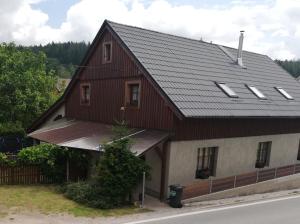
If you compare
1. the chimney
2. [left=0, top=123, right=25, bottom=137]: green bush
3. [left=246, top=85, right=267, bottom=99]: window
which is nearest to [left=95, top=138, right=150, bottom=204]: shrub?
[left=246, top=85, right=267, bottom=99]: window

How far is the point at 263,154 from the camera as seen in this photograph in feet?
66.5

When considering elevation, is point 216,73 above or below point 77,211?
above

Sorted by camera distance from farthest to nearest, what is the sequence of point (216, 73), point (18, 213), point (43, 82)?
point (43, 82) → point (216, 73) → point (18, 213)

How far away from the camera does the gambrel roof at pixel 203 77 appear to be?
16.0m

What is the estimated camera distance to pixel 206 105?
633 inches

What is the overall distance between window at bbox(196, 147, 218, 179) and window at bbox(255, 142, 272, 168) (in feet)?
12.3

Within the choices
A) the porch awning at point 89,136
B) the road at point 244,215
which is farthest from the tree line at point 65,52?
the road at point 244,215

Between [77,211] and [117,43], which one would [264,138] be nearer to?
[117,43]

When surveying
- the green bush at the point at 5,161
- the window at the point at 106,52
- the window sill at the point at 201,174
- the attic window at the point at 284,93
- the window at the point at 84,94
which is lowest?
the window sill at the point at 201,174

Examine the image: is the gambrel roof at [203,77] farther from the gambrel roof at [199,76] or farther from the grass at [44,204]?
the grass at [44,204]

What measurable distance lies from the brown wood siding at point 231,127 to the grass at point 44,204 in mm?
4118

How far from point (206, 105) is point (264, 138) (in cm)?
547

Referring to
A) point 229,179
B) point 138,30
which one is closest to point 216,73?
point 138,30

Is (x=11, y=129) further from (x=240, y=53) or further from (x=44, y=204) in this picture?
(x=240, y=53)
